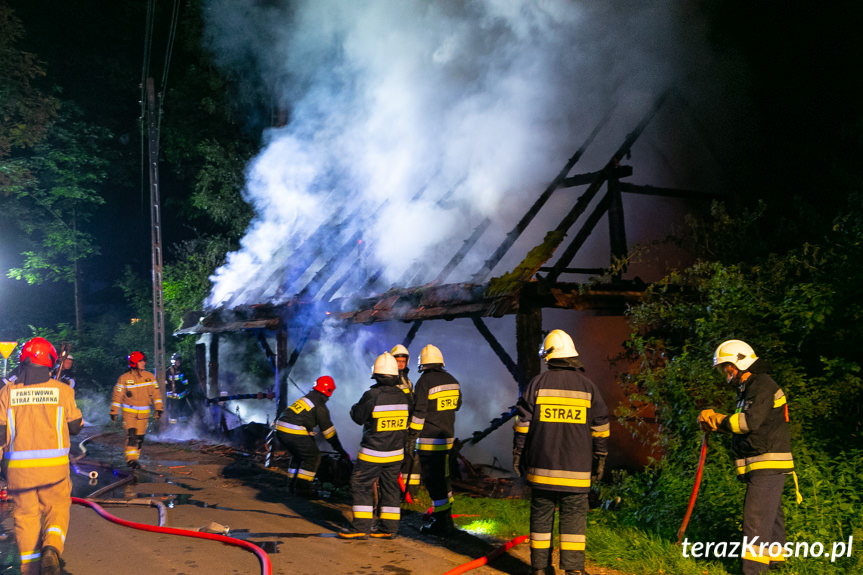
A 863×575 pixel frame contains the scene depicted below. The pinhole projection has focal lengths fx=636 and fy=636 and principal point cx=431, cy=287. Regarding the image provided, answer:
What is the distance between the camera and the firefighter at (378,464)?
644cm

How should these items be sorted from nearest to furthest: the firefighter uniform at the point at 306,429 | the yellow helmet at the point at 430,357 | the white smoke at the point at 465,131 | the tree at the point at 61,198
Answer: the yellow helmet at the point at 430,357 → the firefighter uniform at the point at 306,429 → the white smoke at the point at 465,131 → the tree at the point at 61,198

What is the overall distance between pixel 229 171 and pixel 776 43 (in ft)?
55.0

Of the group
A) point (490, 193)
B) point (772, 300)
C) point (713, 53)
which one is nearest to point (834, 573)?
point (772, 300)

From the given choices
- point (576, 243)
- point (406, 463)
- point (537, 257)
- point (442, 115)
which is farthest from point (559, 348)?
point (442, 115)

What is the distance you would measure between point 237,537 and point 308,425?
1.82 meters

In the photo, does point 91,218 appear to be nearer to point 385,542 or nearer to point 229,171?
point 229,171

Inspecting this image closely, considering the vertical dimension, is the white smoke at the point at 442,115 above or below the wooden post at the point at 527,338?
above

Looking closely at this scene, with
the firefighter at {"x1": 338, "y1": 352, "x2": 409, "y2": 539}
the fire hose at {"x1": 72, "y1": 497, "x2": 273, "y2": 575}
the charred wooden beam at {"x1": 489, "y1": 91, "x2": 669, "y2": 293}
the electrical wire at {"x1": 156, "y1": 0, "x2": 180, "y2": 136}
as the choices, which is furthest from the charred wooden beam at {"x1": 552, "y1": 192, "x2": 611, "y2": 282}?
the electrical wire at {"x1": 156, "y1": 0, "x2": 180, "y2": 136}

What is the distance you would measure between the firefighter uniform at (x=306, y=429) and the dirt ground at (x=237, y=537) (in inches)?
19.2

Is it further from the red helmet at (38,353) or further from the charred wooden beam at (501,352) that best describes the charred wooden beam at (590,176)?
the red helmet at (38,353)

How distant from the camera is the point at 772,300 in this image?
6.75m

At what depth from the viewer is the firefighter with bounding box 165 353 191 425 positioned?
1662 cm
